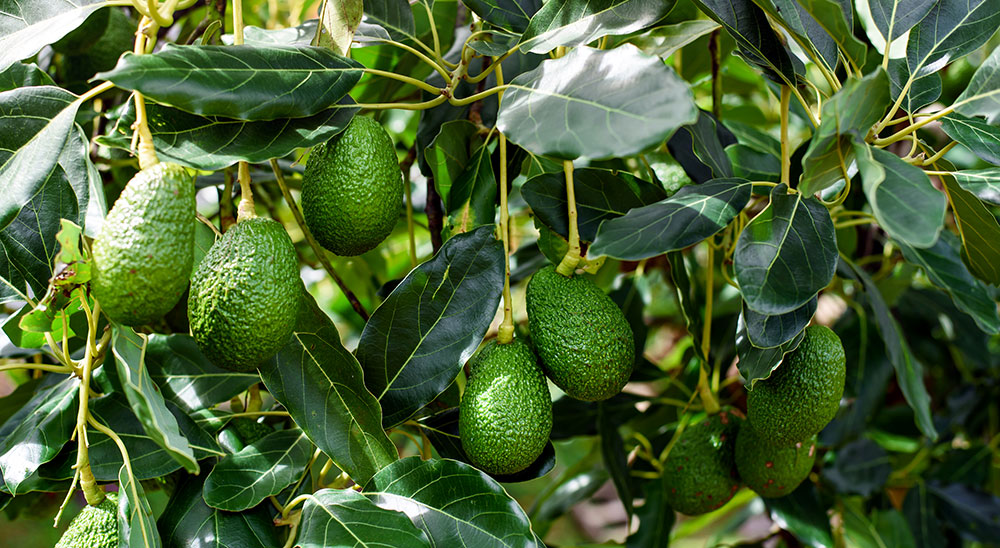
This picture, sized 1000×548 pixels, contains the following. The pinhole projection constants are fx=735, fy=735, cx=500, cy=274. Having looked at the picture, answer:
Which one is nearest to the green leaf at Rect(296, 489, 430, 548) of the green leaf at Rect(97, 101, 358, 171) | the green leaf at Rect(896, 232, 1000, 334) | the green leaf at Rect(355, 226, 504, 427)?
the green leaf at Rect(355, 226, 504, 427)

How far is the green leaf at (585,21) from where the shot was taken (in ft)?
2.32

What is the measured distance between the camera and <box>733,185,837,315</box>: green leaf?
657 millimetres

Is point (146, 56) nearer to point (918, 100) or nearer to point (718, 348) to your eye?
point (918, 100)

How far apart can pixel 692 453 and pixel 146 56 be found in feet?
2.63

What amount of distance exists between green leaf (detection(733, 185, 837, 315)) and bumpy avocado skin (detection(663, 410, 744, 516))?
36 cm

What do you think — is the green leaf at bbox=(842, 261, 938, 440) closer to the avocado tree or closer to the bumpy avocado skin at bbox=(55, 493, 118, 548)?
the avocado tree

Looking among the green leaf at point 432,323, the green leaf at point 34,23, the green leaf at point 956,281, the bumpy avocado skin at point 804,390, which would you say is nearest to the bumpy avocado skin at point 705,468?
the bumpy avocado skin at point 804,390

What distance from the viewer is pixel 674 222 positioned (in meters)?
0.71

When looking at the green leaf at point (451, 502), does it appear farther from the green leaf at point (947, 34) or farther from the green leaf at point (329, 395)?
the green leaf at point (947, 34)

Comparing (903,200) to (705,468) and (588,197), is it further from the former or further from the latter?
(705,468)

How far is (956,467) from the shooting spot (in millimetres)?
1598

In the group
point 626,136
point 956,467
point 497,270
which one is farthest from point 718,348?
point 626,136

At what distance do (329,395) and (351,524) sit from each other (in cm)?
13

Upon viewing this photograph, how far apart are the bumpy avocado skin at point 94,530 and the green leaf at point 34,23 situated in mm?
426
